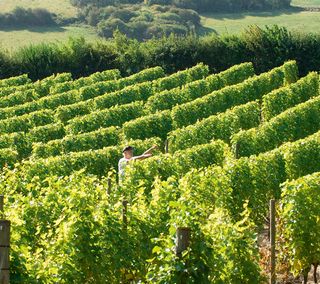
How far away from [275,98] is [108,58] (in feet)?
58.0

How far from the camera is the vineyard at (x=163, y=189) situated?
13.2 meters

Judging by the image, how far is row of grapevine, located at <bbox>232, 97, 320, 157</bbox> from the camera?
22.2 metres

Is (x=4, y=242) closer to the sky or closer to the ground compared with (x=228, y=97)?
closer to the sky

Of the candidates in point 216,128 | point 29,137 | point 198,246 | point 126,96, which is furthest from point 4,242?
point 126,96

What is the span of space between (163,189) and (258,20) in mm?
65694

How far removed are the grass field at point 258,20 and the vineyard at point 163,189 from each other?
43314mm

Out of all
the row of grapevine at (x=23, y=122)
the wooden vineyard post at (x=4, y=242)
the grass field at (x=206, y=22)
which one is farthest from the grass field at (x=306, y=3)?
the wooden vineyard post at (x=4, y=242)

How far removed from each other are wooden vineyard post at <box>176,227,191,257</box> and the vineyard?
84mm

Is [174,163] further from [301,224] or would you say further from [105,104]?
[105,104]

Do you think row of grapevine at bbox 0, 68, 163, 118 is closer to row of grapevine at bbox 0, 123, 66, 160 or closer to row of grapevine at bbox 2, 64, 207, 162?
row of grapevine at bbox 2, 64, 207, 162

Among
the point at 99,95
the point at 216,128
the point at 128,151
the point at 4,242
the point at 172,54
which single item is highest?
the point at 4,242

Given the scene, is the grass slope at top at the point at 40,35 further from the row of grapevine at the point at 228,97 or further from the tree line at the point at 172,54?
the row of grapevine at the point at 228,97

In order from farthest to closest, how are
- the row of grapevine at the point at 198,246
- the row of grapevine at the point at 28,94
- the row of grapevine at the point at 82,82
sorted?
1. the row of grapevine at the point at 82,82
2. the row of grapevine at the point at 28,94
3. the row of grapevine at the point at 198,246

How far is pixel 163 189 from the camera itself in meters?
A: 15.1
